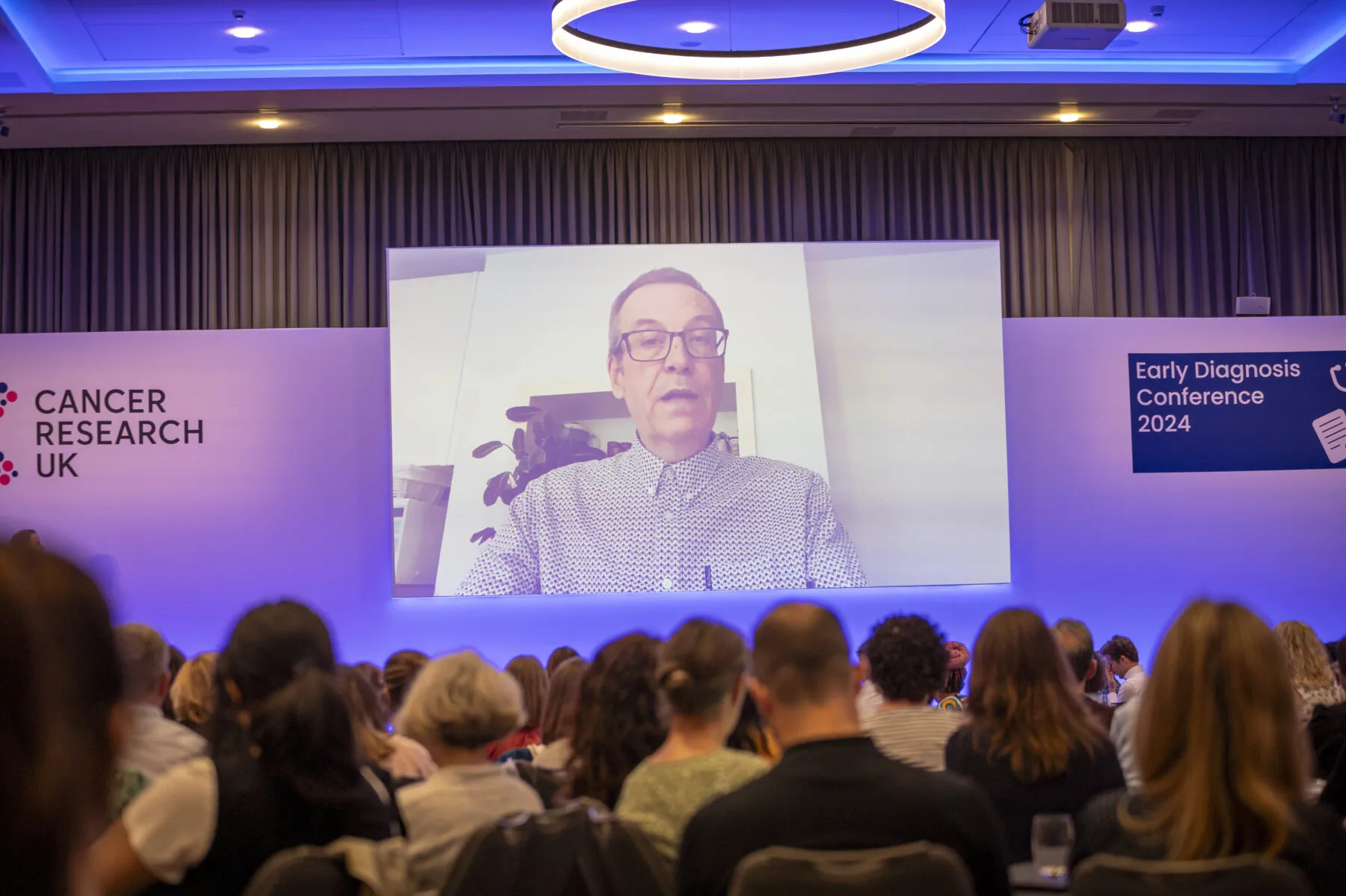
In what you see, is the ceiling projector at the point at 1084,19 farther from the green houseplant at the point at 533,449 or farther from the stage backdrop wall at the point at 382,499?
the green houseplant at the point at 533,449

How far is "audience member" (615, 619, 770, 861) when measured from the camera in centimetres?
246

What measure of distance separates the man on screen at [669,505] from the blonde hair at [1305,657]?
13.0 feet

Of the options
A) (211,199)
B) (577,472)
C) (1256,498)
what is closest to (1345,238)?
(1256,498)

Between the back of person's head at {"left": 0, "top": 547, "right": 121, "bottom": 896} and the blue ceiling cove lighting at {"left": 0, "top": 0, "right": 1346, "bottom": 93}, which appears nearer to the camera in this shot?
the back of person's head at {"left": 0, "top": 547, "right": 121, "bottom": 896}

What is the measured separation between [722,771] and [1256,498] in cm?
697

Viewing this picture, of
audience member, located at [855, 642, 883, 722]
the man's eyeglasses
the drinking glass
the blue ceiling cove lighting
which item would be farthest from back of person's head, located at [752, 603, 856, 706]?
the man's eyeglasses

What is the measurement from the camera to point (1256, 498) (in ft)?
27.4

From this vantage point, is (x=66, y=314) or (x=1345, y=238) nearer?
(x=66, y=314)

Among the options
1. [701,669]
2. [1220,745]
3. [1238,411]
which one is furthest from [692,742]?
[1238,411]

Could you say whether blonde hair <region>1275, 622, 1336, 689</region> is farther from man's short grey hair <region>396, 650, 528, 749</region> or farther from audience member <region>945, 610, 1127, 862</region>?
man's short grey hair <region>396, 650, 528, 749</region>

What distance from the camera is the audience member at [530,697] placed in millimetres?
4195

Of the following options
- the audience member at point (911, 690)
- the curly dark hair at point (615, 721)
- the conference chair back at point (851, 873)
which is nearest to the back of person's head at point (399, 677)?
the curly dark hair at point (615, 721)

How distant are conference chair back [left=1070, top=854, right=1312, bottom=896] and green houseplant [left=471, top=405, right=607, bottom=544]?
6.24 meters

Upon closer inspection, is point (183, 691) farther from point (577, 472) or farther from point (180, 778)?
point (577, 472)
